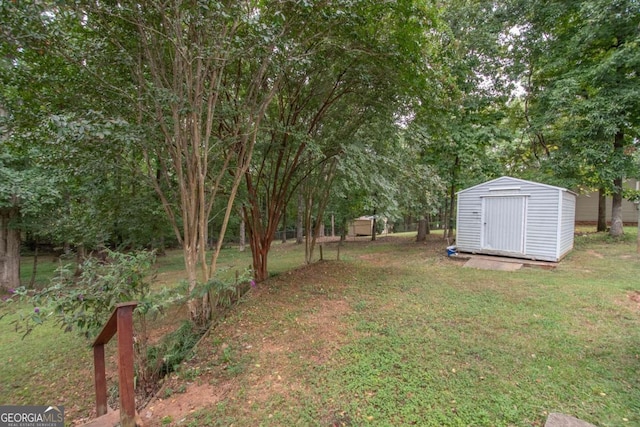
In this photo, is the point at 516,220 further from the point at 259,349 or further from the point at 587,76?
the point at 259,349

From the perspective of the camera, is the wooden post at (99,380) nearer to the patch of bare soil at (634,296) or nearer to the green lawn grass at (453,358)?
the green lawn grass at (453,358)

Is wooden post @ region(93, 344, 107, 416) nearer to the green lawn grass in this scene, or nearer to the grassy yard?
the grassy yard

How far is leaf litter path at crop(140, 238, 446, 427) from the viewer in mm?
2318

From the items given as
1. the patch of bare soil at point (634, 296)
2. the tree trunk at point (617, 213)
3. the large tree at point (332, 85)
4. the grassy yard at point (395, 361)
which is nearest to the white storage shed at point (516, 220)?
the grassy yard at point (395, 361)

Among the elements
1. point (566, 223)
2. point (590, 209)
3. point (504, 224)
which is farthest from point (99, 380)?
point (590, 209)

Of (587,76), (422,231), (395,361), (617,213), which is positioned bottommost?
(395,361)

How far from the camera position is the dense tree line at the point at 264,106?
2956 millimetres

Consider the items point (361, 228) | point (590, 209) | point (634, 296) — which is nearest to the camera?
point (634, 296)

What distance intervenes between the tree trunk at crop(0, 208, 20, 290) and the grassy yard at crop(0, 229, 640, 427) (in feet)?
12.5

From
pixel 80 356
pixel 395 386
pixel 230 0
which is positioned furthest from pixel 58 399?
pixel 230 0

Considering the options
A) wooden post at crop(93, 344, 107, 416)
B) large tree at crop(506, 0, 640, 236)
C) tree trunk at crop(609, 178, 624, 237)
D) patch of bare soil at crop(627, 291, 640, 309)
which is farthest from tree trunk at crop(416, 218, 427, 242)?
wooden post at crop(93, 344, 107, 416)

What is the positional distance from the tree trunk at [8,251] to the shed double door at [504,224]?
12503mm

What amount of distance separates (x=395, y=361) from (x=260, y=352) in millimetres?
1406

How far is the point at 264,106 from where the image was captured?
3.61 metres
